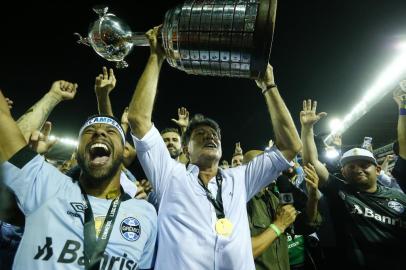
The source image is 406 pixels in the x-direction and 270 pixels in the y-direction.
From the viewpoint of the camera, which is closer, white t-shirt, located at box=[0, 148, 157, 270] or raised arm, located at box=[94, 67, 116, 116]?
white t-shirt, located at box=[0, 148, 157, 270]

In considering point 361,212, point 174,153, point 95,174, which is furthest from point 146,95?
point 361,212

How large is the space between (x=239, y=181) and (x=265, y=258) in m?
0.98

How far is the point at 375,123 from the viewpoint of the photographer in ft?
50.5

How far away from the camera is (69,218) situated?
166 cm

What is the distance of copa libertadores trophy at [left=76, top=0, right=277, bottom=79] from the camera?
1789 millimetres

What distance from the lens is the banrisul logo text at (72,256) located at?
4.96 ft

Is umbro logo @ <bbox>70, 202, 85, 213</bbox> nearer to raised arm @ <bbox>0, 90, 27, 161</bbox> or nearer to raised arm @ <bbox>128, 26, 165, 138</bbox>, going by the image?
raised arm @ <bbox>0, 90, 27, 161</bbox>

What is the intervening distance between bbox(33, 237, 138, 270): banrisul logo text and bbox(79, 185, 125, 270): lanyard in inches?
1.5

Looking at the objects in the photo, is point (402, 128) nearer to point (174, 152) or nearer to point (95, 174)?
point (174, 152)

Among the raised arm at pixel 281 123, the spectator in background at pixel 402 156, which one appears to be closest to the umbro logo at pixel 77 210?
the raised arm at pixel 281 123

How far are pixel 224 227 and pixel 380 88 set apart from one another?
11928mm

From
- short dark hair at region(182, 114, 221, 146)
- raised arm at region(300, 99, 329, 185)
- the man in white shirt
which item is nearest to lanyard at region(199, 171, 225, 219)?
the man in white shirt

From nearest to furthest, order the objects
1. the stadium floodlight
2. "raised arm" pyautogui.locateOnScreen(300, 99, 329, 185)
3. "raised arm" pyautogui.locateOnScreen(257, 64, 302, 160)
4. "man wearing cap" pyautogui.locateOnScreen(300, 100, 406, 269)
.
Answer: "raised arm" pyautogui.locateOnScreen(257, 64, 302, 160) < "man wearing cap" pyautogui.locateOnScreen(300, 100, 406, 269) < "raised arm" pyautogui.locateOnScreen(300, 99, 329, 185) < the stadium floodlight

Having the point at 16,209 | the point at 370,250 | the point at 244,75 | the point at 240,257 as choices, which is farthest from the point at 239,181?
the point at 370,250
